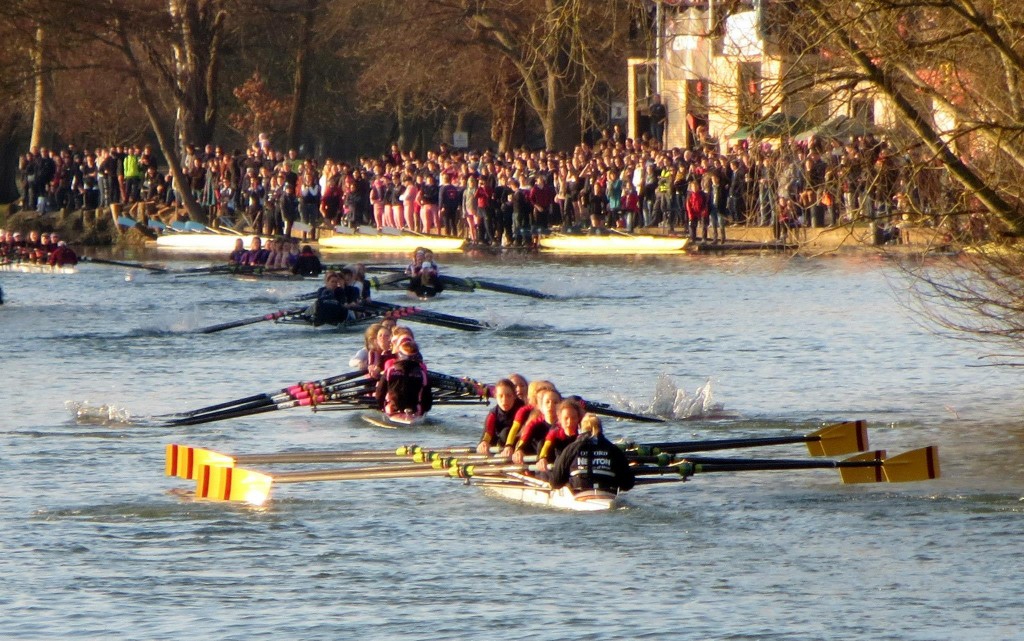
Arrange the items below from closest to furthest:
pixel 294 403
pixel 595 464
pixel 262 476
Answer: pixel 595 464 → pixel 262 476 → pixel 294 403

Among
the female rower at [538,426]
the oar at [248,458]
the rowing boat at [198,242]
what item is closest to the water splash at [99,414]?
the oar at [248,458]

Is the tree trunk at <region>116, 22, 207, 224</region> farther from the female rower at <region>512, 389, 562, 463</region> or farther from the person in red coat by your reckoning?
the female rower at <region>512, 389, 562, 463</region>

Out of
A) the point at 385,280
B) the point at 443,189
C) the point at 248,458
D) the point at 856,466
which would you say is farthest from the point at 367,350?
the point at 443,189

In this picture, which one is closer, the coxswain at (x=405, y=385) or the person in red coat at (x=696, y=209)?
the coxswain at (x=405, y=385)

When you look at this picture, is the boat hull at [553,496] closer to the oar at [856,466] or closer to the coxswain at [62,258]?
the oar at [856,466]

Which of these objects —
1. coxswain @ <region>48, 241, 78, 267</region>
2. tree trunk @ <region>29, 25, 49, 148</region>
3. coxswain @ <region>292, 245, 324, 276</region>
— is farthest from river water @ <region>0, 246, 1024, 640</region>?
tree trunk @ <region>29, 25, 49, 148</region>

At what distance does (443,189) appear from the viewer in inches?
1791

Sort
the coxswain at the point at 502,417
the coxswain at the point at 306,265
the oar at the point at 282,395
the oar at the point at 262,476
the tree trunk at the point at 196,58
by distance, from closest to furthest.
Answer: the oar at the point at 262,476 → the coxswain at the point at 502,417 → the oar at the point at 282,395 → the coxswain at the point at 306,265 → the tree trunk at the point at 196,58

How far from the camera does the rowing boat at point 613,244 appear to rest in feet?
133

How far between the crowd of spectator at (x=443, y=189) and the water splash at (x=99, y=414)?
1616 cm

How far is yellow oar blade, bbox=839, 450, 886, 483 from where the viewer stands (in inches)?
571

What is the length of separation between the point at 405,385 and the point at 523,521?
459 cm

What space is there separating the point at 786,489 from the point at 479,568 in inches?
141

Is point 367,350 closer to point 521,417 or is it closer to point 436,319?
point 521,417
